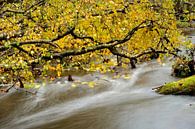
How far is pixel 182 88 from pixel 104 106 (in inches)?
138

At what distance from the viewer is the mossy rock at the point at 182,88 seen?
15.7m

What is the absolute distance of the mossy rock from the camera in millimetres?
15713

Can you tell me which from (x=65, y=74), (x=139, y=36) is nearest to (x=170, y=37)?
(x=139, y=36)

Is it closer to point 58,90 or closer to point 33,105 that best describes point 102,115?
point 33,105

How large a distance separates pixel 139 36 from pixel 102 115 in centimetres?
342

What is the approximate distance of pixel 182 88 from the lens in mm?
16172

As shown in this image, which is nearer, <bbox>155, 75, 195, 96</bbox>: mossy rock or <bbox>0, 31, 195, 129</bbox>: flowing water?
<bbox>0, 31, 195, 129</bbox>: flowing water

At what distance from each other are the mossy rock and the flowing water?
0.35m

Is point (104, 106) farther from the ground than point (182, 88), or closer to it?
closer to it

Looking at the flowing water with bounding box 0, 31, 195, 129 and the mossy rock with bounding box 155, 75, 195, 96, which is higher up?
the mossy rock with bounding box 155, 75, 195, 96

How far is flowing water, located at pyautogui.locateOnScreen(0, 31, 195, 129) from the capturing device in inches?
517

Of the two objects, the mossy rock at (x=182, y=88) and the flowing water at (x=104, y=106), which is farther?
the mossy rock at (x=182, y=88)

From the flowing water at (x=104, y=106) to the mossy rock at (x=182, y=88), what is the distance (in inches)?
13.7

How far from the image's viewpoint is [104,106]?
16094mm
